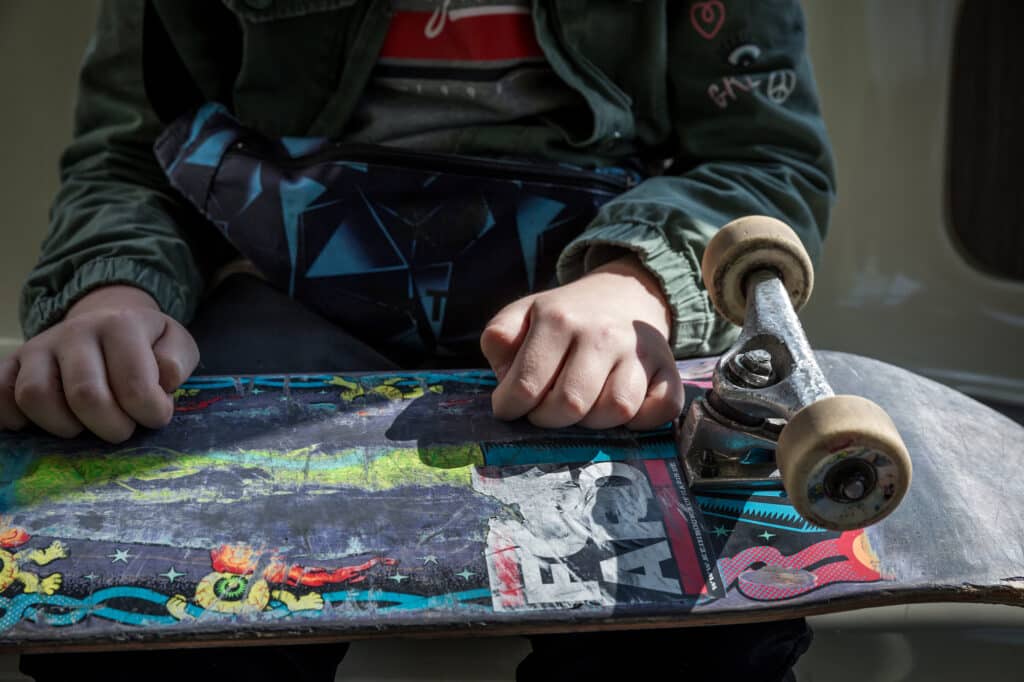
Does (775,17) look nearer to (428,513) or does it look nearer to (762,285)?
(762,285)

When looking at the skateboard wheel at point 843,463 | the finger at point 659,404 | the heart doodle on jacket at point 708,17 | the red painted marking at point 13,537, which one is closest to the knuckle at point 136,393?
the red painted marking at point 13,537

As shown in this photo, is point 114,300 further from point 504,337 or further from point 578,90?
point 578,90

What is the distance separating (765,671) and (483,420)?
299mm

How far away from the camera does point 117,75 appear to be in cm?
114

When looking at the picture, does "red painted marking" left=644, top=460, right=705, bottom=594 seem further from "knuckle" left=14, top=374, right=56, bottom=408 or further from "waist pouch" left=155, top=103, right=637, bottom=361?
"knuckle" left=14, top=374, right=56, bottom=408

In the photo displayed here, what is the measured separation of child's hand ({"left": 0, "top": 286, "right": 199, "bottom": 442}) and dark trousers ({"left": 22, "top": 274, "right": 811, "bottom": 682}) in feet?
0.43

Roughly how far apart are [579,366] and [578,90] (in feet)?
1.23

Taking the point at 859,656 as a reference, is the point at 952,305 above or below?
above

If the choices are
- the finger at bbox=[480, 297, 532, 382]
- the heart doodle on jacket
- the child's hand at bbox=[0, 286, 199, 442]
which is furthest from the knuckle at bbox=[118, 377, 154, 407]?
the heart doodle on jacket

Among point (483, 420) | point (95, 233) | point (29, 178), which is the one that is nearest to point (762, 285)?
point (483, 420)

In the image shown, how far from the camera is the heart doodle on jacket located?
3.41ft

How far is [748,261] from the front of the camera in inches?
32.5

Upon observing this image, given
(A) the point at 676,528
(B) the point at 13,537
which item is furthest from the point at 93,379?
(A) the point at 676,528

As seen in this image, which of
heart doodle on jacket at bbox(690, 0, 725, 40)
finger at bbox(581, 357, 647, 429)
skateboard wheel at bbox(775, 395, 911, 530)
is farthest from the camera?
heart doodle on jacket at bbox(690, 0, 725, 40)
